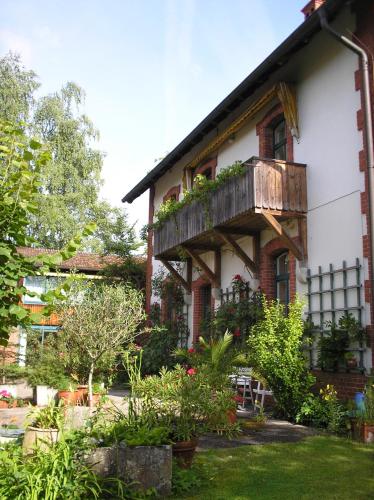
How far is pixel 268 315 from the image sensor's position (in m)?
9.61

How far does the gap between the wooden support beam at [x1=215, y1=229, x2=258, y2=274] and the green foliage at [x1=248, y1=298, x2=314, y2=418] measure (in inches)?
112

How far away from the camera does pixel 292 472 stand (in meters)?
5.82

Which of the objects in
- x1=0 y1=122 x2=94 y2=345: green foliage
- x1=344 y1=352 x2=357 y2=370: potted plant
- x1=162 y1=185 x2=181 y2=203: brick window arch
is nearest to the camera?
x1=0 y1=122 x2=94 y2=345: green foliage

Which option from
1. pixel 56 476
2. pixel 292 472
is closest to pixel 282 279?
pixel 292 472

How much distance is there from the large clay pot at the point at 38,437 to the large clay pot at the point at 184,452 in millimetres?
1214

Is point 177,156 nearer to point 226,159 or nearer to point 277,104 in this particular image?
point 226,159

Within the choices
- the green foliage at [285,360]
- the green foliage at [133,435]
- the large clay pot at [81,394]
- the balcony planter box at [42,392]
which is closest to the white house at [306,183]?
the green foliage at [285,360]

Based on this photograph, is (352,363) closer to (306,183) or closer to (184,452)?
(306,183)

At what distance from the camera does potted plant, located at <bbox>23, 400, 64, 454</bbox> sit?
5094mm

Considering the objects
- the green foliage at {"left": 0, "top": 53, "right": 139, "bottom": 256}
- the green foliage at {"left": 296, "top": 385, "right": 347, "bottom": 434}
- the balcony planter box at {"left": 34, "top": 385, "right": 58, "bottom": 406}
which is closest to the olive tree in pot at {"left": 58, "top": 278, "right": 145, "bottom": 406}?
the balcony planter box at {"left": 34, "top": 385, "right": 58, "bottom": 406}

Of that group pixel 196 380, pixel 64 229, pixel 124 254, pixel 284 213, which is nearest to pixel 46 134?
pixel 64 229

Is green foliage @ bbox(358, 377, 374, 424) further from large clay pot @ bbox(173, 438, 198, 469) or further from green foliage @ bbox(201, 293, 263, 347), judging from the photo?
green foliage @ bbox(201, 293, 263, 347)

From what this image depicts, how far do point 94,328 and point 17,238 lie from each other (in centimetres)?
761

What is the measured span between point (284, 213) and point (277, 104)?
9.95ft
